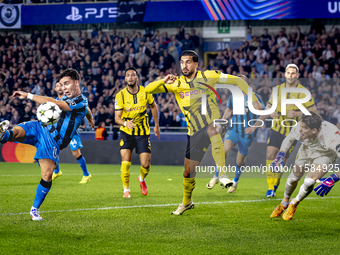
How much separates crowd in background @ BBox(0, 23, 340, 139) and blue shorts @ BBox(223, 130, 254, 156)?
549 cm

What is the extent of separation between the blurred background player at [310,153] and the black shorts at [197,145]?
0.94m

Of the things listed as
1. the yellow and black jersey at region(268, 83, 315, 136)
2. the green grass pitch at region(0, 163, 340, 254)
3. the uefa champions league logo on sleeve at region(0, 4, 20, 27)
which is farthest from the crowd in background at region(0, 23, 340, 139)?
the green grass pitch at region(0, 163, 340, 254)

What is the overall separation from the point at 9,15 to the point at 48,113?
15648 mm

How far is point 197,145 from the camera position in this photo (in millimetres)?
5469

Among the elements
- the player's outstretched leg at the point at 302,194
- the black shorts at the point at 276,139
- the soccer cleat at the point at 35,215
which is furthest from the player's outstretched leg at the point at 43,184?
the black shorts at the point at 276,139

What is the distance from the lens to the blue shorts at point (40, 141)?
517cm

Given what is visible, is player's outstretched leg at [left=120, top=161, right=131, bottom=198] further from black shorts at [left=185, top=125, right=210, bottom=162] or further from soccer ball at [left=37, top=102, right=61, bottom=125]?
soccer ball at [left=37, top=102, right=61, bottom=125]

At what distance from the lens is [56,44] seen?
61.8ft

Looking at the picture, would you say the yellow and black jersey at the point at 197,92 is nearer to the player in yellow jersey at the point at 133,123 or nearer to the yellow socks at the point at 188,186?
the yellow socks at the point at 188,186

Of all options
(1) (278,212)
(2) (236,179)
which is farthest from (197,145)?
(2) (236,179)

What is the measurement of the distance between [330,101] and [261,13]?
5245 millimetres

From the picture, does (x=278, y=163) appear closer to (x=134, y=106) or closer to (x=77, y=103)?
(x=77, y=103)

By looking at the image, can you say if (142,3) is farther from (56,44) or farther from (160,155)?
(160,155)

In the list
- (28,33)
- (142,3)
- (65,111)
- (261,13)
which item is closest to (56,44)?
(28,33)
